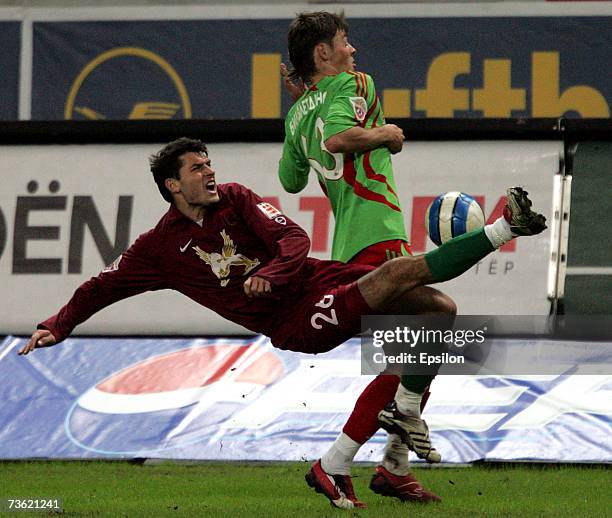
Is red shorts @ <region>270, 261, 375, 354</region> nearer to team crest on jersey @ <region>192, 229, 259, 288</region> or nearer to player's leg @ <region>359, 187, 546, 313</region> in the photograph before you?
player's leg @ <region>359, 187, 546, 313</region>

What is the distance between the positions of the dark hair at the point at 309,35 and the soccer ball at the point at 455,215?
92cm

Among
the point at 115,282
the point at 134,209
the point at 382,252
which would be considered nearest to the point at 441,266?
the point at 382,252

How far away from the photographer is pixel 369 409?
616 cm

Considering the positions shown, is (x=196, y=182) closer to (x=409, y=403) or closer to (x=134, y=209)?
(x=409, y=403)

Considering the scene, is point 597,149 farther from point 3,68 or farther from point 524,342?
point 3,68

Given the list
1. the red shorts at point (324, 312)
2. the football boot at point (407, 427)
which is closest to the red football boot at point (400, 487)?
the football boot at point (407, 427)

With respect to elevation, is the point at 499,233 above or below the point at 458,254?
above

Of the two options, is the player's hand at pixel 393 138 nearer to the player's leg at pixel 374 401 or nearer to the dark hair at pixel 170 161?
the player's leg at pixel 374 401

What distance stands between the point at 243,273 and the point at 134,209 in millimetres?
2716

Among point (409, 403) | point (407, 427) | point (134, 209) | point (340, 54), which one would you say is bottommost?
point (407, 427)

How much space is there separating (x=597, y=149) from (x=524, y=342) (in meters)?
1.36

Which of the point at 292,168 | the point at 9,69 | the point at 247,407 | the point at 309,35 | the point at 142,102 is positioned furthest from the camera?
the point at 9,69

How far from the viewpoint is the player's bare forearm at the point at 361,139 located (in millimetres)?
6113

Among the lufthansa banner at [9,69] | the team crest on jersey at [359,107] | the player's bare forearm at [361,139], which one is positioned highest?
the lufthansa banner at [9,69]
